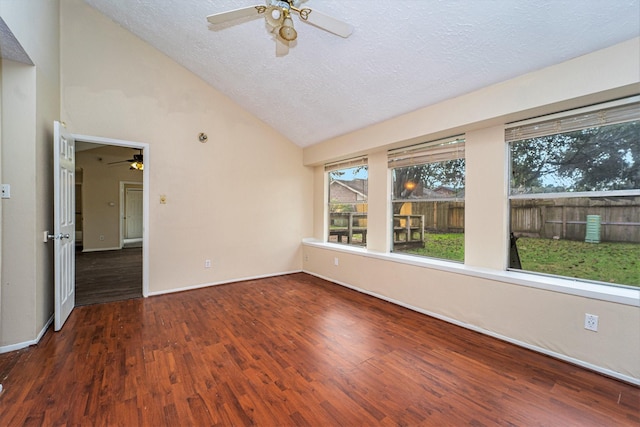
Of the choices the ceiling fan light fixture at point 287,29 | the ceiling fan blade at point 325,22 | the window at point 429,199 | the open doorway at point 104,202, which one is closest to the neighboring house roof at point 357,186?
the window at point 429,199

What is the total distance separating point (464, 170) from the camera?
10.5 feet

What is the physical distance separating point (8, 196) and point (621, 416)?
4.72 meters

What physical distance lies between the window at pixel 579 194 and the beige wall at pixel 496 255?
14cm

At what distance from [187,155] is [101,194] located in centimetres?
529

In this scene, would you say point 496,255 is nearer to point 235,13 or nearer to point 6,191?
point 235,13

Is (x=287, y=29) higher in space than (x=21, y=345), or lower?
higher

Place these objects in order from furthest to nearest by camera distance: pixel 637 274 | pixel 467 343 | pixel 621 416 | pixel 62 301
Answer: pixel 62 301 → pixel 467 343 → pixel 637 274 → pixel 621 416

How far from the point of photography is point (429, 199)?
359cm

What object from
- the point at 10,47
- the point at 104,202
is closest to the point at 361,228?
the point at 10,47

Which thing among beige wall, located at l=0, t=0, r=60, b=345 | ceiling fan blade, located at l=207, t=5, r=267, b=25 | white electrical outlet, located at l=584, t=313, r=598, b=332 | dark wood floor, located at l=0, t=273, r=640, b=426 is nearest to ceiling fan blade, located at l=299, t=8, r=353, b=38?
ceiling fan blade, located at l=207, t=5, r=267, b=25

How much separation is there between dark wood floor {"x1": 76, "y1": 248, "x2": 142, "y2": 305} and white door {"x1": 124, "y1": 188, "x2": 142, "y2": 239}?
190cm

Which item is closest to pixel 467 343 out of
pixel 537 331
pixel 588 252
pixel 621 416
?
pixel 537 331

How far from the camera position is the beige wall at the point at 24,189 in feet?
7.70

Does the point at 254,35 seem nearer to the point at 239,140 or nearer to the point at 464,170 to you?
the point at 239,140
